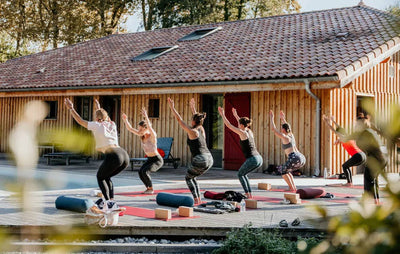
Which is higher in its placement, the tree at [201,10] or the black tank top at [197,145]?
the tree at [201,10]

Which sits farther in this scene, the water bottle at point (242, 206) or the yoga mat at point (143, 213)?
the water bottle at point (242, 206)

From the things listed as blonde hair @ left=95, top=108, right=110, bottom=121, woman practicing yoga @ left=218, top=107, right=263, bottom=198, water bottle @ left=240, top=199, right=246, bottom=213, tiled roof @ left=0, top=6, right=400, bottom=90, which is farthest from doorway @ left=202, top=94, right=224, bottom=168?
blonde hair @ left=95, top=108, right=110, bottom=121

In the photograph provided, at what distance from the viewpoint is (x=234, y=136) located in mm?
17828

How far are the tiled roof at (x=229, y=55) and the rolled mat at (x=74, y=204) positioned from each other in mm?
8824

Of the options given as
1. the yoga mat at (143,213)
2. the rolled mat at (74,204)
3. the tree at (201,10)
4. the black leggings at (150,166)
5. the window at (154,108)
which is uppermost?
the tree at (201,10)

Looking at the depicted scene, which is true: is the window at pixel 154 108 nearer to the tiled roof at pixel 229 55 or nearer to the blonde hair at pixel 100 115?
the tiled roof at pixel 229 55

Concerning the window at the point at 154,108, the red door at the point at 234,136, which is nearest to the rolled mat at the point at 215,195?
the red door at the point at 234,136

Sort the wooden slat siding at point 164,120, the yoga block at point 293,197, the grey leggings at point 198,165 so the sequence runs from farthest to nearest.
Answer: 1. the wooden slat siding at point 164,120
2. the yoga block at point 293,197
3. the grey leggings at point 198,165

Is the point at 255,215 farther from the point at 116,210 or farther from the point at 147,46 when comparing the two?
the point at 147,46

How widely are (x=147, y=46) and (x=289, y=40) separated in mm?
7556

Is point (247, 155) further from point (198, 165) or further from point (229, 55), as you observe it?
point (229, 55)

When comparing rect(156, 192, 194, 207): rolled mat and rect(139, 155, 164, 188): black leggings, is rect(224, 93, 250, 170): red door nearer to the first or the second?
rect(139, 155, 164, 188): black leggings

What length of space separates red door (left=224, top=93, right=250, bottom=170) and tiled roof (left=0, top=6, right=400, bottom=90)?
3.29ft

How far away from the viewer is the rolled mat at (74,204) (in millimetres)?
8203
